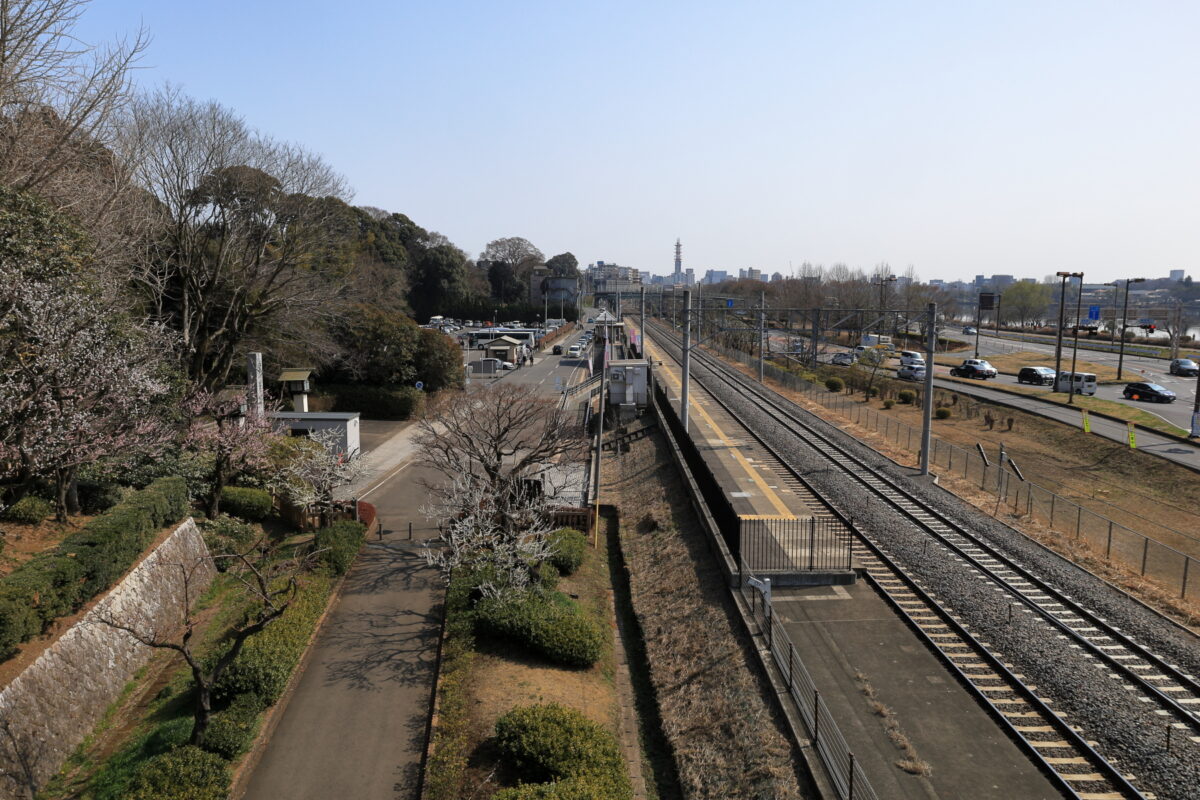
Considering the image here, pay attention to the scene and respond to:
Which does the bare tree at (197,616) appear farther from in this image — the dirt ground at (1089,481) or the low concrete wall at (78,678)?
the dirt ground at (1089,481)

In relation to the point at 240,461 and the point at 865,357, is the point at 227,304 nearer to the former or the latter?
the point at 240,461

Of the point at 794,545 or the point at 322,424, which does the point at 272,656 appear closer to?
the point at 794,545

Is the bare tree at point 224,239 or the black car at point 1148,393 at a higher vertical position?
the bare tree at point 224,239

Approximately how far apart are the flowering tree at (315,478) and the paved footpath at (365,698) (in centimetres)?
288

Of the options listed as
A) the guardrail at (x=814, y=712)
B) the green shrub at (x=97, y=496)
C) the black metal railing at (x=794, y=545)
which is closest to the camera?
the guardrail at (x=814, y=712)

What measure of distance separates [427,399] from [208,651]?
25.6 m

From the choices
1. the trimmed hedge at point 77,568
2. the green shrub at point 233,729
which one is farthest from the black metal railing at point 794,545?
the trimmed hedge at point 77,568

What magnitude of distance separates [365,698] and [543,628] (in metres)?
3.38

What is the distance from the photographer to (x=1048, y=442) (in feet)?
108

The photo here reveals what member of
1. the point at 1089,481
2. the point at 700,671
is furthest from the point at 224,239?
the point at 1089,481

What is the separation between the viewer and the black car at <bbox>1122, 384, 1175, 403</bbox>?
39.4 meters

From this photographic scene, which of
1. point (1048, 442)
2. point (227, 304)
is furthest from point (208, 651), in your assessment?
point (1048, 442)

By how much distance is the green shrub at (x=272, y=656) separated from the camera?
496 inches

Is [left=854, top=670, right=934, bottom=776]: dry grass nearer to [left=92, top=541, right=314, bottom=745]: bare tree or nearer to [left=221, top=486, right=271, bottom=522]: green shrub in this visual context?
[left=92, top=541, right=314, bottom=745]: bare tree
